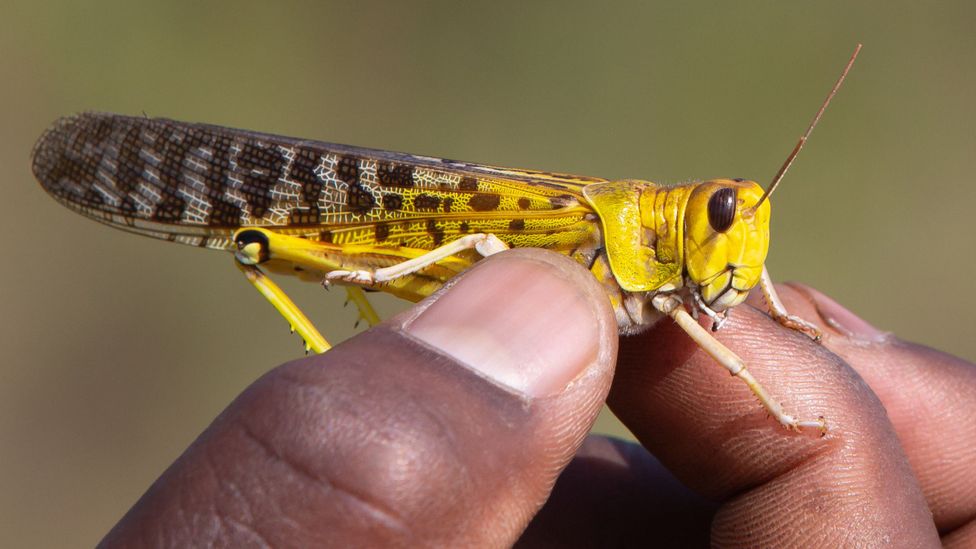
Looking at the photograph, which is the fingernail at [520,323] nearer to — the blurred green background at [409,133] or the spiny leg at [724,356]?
the spiny leg at [724,356]

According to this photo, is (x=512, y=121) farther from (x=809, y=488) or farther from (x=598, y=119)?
(x=809, y=488)

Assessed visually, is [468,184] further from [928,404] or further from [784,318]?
[928,404]

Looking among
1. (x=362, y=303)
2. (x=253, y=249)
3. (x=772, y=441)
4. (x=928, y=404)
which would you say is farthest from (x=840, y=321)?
(x=253, y=249)

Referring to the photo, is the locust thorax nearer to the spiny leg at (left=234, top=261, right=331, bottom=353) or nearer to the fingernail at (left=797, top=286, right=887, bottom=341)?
the fingernail at (left=797, top=286, right=887, bottom=341)

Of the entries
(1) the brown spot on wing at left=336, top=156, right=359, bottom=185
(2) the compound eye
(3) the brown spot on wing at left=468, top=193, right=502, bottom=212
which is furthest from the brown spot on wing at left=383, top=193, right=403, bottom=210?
(2) the compound eye

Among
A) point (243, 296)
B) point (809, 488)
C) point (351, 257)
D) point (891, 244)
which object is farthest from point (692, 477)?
point (891, 244)
